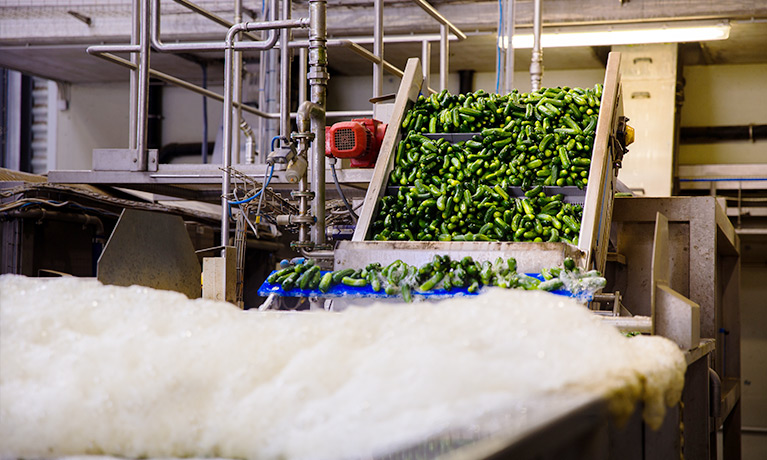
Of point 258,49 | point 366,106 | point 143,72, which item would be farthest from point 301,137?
point 366,106

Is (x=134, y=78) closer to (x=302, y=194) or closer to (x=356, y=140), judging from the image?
(x=356, y=140)

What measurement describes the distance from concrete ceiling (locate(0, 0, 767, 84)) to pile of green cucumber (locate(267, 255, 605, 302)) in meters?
5.65

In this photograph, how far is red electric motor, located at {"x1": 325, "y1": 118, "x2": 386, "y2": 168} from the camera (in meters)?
4.54

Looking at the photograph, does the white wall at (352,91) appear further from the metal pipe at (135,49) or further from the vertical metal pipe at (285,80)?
the vertical metal pipe at (285,80)

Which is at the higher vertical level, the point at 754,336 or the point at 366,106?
the point at 366,106

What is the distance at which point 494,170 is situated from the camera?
13.7ft

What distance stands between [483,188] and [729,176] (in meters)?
5.81

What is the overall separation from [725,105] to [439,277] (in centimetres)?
821

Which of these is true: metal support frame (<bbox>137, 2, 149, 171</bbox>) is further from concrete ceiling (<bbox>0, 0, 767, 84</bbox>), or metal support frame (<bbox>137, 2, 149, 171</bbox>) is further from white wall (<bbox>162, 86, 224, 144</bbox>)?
white wall (<bbox>162, 86, 224, 144</bbox>)

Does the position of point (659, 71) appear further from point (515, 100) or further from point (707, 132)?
point (515, 100)

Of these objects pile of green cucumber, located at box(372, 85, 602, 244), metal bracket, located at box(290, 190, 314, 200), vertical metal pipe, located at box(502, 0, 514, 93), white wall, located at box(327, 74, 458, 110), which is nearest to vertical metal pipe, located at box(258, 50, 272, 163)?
white wall, located at box(327, 74, 458, 110)

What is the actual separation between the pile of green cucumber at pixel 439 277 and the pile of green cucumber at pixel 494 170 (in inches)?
20.3

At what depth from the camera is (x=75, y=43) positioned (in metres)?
9.66

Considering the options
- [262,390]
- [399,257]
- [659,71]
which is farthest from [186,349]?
Answer: [659,71]
